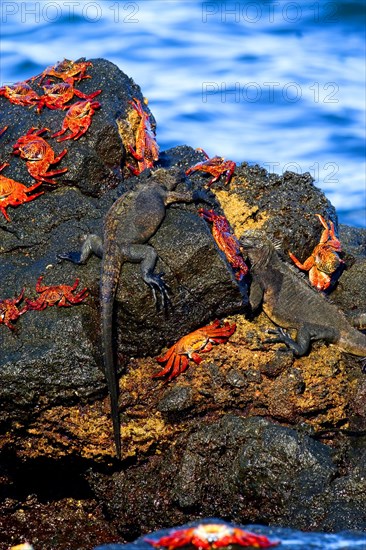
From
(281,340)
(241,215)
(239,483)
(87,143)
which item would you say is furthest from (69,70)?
(239,483)

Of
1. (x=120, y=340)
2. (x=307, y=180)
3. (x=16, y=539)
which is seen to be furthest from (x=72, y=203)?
(x=16, y=539)

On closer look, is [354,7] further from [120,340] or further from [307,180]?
[120,340]

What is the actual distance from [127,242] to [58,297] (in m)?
0.58

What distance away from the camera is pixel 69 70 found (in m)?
7.54

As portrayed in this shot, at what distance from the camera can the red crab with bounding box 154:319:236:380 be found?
20.7 feet

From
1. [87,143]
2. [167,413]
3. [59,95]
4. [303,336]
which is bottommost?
[167,413]

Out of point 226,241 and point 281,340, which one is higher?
point 226,241

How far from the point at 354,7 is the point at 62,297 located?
50.7 ft

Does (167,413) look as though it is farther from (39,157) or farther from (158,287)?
(39,157)

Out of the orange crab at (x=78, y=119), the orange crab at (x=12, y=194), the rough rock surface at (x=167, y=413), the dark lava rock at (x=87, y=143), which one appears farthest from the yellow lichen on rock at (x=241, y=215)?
the orange crab at (x=12, y=194)

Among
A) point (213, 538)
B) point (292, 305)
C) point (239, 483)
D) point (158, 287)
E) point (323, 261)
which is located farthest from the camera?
point (323, 261)

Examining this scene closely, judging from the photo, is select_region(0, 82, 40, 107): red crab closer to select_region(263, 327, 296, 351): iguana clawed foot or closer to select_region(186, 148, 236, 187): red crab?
select_region(186, 148, 236, 187): red crab

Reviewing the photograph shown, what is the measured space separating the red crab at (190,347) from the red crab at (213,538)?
6.30 feet

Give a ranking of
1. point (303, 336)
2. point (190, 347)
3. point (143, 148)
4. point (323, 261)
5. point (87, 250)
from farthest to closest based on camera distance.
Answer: point (143, 148) < point (323, 261) < point (303, 336) < point (87, 250) < point (190, 347)
